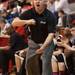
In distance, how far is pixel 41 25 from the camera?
6.79 meters

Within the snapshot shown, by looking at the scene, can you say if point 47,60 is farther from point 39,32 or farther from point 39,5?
point 39,5

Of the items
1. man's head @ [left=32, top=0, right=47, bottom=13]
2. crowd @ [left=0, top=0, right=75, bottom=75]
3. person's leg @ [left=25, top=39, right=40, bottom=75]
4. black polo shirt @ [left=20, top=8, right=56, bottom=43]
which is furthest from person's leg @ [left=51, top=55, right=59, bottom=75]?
man's head @ [left=32, top=0, right=47, bottom=13]

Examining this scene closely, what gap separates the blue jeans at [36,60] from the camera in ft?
22.4

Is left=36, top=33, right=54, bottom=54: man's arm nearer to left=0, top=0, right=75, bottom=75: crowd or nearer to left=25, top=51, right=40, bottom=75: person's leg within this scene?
left=0, top=0, right=75, bottom=75: crowd

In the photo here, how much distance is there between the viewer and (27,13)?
22.1 feet

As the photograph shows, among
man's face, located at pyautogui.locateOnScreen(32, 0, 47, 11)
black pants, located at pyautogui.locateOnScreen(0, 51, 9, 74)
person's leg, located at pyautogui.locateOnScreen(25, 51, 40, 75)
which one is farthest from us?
black pants, located at pyautogui.locateOnScreen(0, 51, 9, 74)

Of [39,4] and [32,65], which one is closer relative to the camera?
[39,4]

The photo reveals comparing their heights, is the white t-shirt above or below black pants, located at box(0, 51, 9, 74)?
above

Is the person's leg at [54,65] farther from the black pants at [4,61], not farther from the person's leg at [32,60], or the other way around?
the black pants at [4,61]

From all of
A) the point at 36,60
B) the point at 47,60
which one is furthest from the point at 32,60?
the point at 47,60

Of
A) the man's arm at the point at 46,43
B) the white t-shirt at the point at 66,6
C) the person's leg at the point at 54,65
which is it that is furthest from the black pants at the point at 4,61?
the man's arm at the point at 46,43

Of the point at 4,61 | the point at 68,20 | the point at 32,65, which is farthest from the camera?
the point at 68,20

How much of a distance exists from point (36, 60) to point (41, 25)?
68 cm

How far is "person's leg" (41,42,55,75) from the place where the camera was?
684cm
